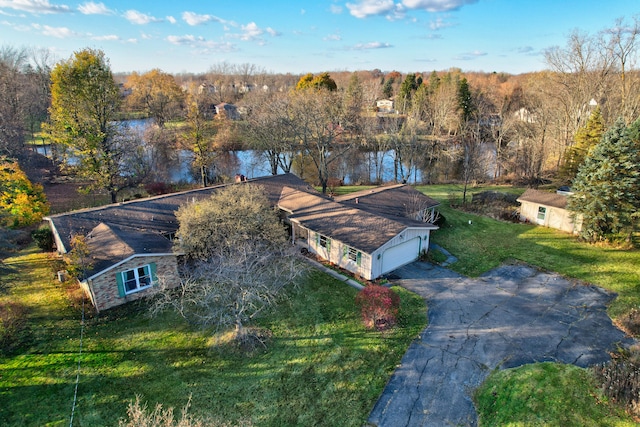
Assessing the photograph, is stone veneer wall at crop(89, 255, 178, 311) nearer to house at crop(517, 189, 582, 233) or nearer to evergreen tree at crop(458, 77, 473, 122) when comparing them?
house at crop(517, 189, 582, 233)

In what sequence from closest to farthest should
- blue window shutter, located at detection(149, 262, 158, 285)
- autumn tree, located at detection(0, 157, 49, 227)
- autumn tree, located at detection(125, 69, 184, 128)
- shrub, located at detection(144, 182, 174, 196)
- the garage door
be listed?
blue window shutter, located at detection(149, 262, 158, 285) → the garage door → autumn tree, located at detection(0, 157, 49, 227) → shrub, located at detection(144, 182, 174, 196) → autumn tree, located at detection(125, 69, 184, 128)

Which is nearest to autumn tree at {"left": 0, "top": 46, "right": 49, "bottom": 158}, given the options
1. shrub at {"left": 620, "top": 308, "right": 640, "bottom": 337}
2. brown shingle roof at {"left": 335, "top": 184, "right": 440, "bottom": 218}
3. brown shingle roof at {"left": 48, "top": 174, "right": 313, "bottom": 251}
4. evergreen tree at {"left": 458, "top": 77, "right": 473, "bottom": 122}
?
brown shingle roof at {"left": 48, "top": 174, "right": 313, "bottom": 251}

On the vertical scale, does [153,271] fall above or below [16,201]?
below

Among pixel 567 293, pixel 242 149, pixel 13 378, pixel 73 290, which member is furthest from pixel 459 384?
pixel 242 149

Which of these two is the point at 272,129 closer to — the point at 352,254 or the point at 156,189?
the point at 156,189

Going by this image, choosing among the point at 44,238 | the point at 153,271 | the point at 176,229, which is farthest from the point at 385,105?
the point at 153,271

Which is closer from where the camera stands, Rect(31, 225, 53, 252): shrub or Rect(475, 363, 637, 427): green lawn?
Rect(475, 363, 637, 427): green lawn
